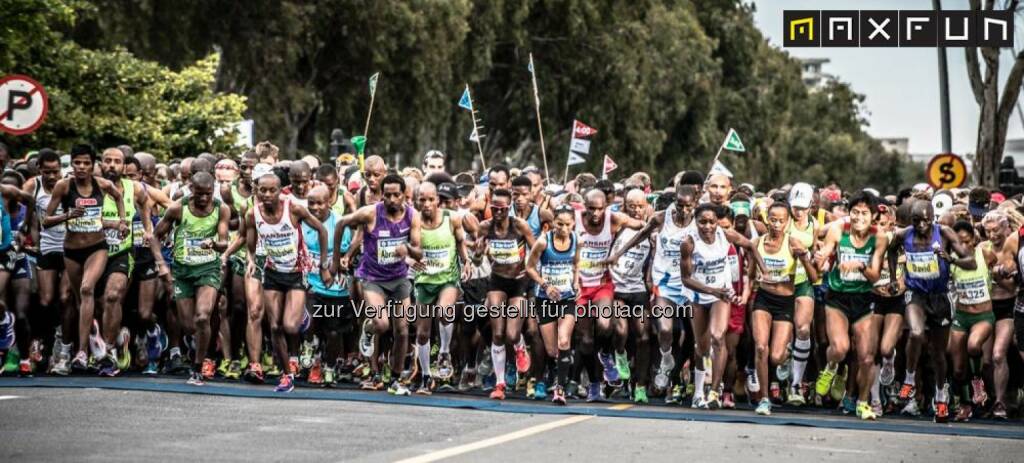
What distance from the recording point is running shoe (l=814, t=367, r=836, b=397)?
16312mm

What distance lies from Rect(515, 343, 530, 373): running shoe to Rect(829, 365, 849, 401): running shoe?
2730 mm

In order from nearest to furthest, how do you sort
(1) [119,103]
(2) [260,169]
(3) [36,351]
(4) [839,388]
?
(4) [839,388], (3) [36,351], (2) [260,169], (1) [119,103]

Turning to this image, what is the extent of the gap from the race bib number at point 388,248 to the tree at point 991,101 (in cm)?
1473

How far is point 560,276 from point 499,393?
44.7 inches

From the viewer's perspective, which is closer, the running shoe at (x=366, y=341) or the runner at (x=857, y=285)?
the runner at (x=857, y=285)

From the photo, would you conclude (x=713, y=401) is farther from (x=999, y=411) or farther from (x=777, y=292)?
(x=999, y=411)

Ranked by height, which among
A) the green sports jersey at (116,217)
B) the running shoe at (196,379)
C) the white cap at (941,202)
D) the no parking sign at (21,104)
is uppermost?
the no parking sign at (21,104)

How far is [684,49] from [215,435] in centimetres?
4023

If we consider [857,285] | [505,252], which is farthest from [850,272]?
[505,252]

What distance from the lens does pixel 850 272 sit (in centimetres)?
1574

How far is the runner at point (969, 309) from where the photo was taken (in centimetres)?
1558

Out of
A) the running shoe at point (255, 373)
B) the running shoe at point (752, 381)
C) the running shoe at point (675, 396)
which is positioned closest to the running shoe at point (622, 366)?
the running shoe at point (675, 396)

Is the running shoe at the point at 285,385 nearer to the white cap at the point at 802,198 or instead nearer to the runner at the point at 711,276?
the runner at the point at 711,276

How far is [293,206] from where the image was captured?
53.0ft
